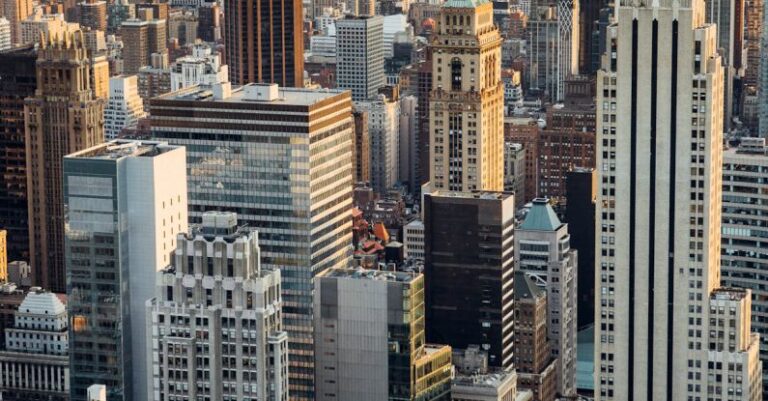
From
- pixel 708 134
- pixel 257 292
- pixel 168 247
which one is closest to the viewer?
pixel 257 292

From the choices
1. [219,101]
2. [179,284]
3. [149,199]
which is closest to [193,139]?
[219,101]

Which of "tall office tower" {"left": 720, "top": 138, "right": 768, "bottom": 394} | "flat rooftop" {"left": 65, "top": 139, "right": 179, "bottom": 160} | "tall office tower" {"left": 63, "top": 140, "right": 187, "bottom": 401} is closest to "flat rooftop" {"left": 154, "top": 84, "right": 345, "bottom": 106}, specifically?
"flat rooftop" {"left": 65, "top": 139, "right": 179, "bottom": 160}

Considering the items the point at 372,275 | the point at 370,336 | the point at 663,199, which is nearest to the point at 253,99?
the point at 372,275

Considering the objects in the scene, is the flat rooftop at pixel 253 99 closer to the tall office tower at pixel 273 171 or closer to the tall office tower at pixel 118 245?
the tall office tower at pixel 273 171

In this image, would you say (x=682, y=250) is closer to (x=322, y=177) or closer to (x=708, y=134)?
(x=708, y=134)

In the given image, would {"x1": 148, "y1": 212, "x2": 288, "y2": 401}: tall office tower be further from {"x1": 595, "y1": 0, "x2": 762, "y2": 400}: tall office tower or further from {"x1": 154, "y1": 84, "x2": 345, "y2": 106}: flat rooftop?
→ {"x1": 154, "y1": 84, "x2": 345, "y2": 106}: flat rooftop

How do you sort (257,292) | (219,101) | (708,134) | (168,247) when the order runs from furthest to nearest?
(219,101) → (168,247) → (708,134) → (257,292)
